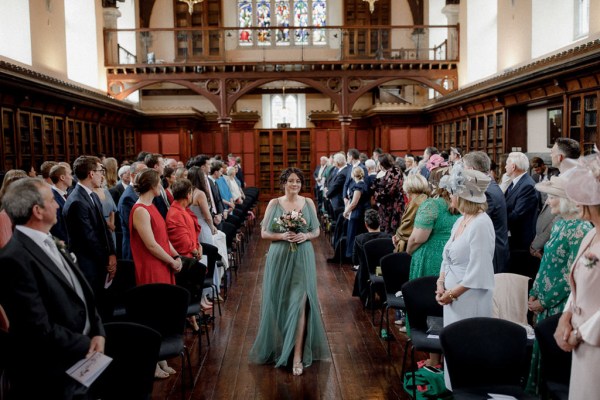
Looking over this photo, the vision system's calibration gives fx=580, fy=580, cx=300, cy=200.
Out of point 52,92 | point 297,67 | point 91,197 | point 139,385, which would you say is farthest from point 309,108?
point 139,385

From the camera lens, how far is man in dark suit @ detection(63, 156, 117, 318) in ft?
16.0

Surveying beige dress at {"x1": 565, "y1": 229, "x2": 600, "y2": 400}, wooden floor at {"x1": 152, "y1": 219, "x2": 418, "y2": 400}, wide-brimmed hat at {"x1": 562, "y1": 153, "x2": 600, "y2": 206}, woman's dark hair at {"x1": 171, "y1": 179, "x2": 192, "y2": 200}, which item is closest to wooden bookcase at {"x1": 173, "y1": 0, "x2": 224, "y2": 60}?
wooden floor at {"x1": 152, "y1": 219, "x2": 418, "y2": 400}

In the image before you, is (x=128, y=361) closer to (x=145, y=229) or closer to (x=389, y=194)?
(x=145, y=229)

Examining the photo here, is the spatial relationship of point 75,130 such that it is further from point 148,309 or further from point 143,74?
point 148,309

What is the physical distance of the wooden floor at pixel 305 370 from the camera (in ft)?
14.8

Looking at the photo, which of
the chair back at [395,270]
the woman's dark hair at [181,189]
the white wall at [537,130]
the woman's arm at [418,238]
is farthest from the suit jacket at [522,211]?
the white wall at [537,130]

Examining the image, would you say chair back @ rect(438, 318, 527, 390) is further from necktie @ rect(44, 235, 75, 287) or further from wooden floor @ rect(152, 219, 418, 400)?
necktie @ rect(44, 235, 75, 287)

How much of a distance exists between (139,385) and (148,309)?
97cm

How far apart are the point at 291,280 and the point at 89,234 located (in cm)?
174

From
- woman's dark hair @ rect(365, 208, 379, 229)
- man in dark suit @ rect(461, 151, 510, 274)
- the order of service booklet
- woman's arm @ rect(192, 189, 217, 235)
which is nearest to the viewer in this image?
the order of service booklet

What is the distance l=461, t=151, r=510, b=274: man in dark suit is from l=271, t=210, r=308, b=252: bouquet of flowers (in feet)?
5.02

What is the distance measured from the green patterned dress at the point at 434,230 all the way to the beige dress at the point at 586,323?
6.82ft

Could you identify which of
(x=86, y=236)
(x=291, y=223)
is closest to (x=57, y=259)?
(x=86, y=236)

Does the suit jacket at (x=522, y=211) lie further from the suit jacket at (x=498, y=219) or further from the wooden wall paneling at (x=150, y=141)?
the wooden wall paneling at (x=150, y=141)
